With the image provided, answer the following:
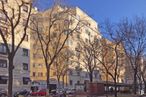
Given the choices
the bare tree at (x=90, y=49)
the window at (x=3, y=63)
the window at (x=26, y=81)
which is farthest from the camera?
the window at (x=26, y=81)


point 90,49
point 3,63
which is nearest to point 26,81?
point 3,63

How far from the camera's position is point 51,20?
49.1 meters

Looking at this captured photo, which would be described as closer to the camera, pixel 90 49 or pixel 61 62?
pixel 90 49

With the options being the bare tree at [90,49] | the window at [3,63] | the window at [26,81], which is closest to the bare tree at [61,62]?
the bare tree at [90,49]

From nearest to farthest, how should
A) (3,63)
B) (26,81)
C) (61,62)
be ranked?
(3,63) < (61,62) < (26,81)

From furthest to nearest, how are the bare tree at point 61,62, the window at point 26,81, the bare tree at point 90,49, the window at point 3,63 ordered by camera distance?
the window at point 26,81 < the bare tree at point 61,62 < the window at point 3,63 < the bare tree at point 90,49

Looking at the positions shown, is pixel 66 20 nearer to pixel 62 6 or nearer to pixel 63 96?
pixel 62 6

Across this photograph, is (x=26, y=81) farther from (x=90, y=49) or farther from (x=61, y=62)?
(x=90, y=49)

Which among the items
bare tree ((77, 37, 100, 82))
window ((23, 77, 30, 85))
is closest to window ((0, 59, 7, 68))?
window ((23, 77, 30, 85))

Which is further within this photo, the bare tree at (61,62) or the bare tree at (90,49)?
the bare tree at (61,62)

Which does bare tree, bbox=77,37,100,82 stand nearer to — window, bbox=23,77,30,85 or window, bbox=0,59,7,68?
window, bbox=23,77,30,85

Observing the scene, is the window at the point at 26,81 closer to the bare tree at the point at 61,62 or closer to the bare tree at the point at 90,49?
Result: the bare tree at the point at 61,62

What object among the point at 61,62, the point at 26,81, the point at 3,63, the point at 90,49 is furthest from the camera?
the point at 26,81

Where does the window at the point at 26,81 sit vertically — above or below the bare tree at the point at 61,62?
below
